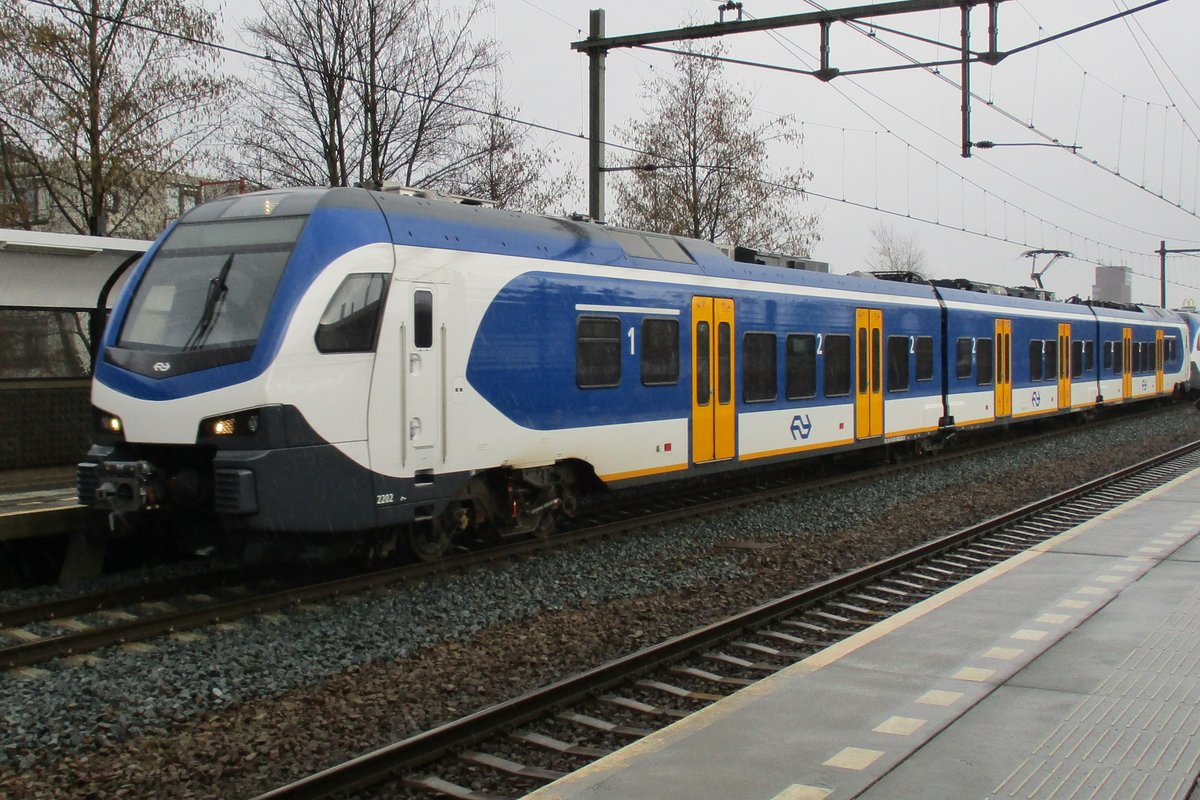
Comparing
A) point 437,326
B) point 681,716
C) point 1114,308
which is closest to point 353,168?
point 437,326

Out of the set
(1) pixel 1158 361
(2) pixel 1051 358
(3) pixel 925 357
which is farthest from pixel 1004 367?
(1) pixel 1158 361

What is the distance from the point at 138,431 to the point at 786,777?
580cm

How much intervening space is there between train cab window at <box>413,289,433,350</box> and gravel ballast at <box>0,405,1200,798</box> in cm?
201

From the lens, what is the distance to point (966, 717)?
18.4 feet

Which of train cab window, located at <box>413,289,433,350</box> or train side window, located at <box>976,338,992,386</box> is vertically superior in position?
train cab window, located at <box>413,289,433,350</box>

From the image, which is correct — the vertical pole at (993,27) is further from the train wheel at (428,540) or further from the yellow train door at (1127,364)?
the yellow train door at (1127,364)

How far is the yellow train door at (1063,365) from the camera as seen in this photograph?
25.4 meters

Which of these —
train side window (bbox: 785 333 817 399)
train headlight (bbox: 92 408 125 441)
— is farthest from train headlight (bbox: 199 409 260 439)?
train side window (bbox: 785 333 817 399)

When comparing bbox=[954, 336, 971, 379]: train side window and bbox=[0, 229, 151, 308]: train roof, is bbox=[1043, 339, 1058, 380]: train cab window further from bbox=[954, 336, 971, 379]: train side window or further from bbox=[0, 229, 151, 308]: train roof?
bbox=[0, 229, 151, 308]: train roof

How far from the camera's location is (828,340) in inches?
622

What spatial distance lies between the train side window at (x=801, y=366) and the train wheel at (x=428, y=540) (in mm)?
6179

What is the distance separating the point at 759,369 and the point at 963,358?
25.4 ft

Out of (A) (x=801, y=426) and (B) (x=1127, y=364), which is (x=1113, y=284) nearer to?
(B) (x=1127, y=364)

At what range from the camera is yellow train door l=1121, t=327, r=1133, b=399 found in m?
30.5
